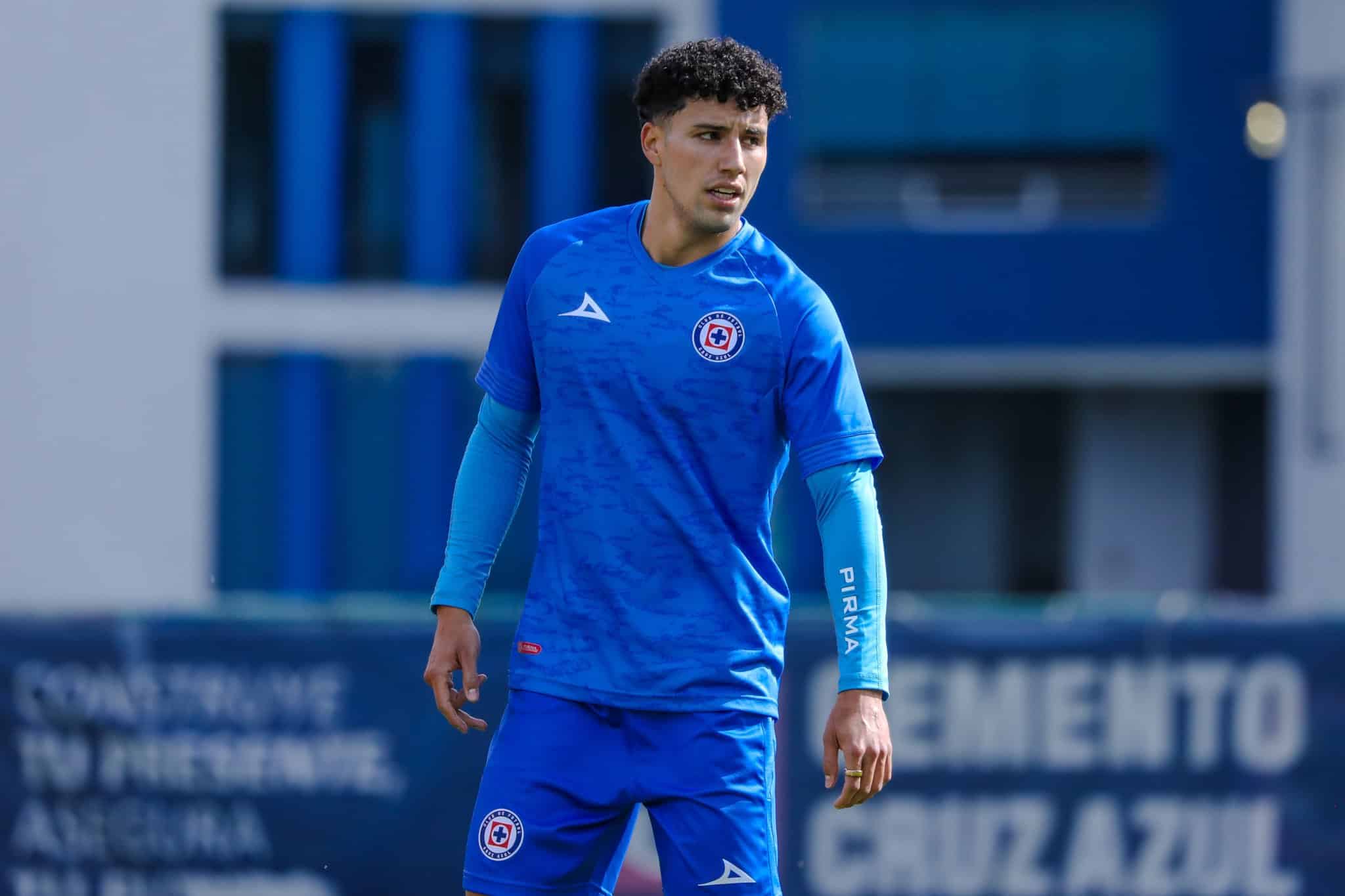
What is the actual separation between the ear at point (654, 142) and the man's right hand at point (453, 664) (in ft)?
3.29

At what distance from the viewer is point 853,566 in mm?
3541

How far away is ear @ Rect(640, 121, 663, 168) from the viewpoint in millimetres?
3666

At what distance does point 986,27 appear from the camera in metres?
20.3

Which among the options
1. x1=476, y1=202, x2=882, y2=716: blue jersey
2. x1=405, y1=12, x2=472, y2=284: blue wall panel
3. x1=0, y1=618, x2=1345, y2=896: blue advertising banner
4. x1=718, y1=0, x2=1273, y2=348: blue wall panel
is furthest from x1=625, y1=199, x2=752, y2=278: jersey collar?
x1=405, y1=12, x2=472, y2=284: blue wall panel

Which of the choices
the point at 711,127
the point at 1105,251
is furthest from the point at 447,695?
the point at 1105,251

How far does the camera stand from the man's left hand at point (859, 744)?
341cm

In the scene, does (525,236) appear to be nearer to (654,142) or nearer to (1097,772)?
(1097,772)

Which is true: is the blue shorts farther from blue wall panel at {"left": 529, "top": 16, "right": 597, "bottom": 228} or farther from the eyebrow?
blue wall panel at {"left": 529, "top": 16, "right": 597, "bottom": 228}

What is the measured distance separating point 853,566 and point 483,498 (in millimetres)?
819

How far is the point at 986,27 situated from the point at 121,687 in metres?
15.3

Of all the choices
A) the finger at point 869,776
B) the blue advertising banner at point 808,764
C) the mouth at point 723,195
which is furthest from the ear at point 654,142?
the blue advertising banner at point 808,764

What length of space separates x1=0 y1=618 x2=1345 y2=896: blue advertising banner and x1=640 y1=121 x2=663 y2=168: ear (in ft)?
12.4

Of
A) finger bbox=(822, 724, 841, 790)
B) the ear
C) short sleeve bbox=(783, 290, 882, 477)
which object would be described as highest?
the ear

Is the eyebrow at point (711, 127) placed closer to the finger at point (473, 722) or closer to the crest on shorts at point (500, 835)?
the finger at point (473, 722)
